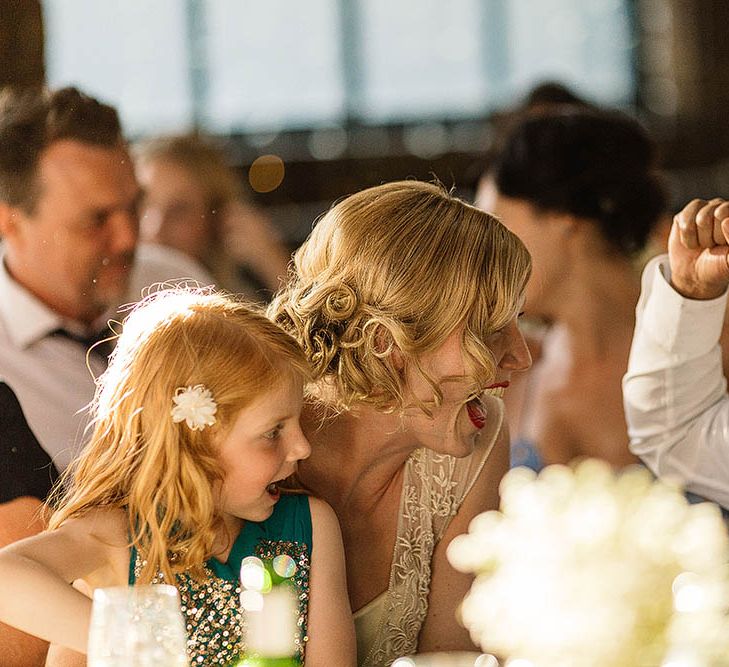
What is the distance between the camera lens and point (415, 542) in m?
1.50

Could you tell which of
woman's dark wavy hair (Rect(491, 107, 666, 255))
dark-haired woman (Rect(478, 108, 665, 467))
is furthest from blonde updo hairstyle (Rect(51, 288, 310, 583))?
woman's dark wavy hair (Rect(491, 107, 666, 255))

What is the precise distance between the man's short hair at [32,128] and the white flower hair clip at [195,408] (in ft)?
1.34

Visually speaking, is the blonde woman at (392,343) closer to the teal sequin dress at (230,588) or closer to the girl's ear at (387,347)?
the girl's ear at (387,347)

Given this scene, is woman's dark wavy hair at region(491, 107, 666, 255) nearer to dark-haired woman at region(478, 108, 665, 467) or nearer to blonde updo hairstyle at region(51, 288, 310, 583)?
dark-haired woman at region(478, 108, 665, 467)

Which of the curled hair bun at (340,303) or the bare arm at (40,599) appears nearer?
the bare arm at (40,599)

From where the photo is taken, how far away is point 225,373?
1.18 meters

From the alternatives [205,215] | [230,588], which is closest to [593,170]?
[230,588]

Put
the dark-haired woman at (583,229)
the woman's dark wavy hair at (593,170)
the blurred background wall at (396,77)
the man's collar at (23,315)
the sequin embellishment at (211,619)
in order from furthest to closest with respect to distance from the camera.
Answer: the blurred background wall at (396,77) < the woman's dark wavy hair at (593,170) < the dark-haired woman at (583,229) < the man's collar at (23,315) < the sequin embellishment at (211,619)

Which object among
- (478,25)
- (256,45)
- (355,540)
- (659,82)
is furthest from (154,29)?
(355,540)

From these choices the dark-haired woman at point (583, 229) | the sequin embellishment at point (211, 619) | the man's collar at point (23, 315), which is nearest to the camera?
the sequin embellishment at point (211, 619)

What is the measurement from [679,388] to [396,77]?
194 inches

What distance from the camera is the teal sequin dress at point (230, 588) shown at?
122 cm

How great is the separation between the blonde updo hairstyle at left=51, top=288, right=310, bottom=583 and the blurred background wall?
4.08 metres

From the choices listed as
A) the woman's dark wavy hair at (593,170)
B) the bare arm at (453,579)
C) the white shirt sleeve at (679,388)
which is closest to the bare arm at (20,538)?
the bare arm at (453,579)
